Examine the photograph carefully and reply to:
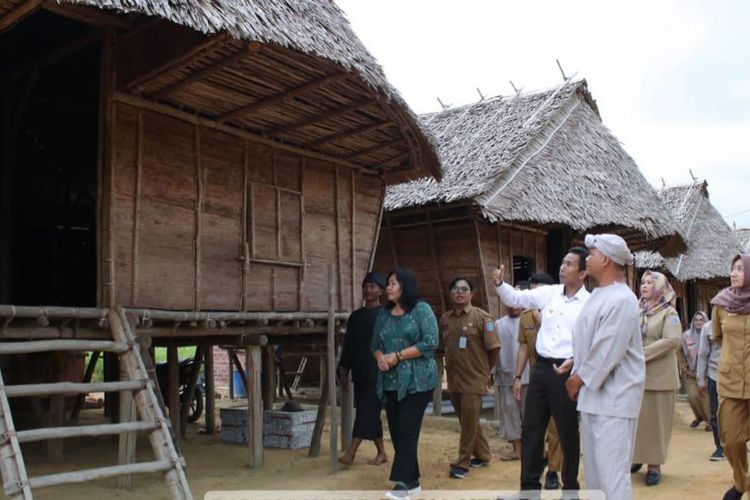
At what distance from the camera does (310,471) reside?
285 inches

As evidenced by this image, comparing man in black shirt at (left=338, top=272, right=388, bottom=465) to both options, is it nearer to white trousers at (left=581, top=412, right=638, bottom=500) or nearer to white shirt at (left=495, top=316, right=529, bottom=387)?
white shirt at (left=495, top=316, right=529, bottom=387)

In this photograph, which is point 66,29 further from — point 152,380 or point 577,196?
point 577,196

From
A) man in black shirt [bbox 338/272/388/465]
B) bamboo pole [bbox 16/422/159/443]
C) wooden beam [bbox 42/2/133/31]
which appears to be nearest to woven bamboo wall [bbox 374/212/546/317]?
man in black shirt [bbox 338/272/388/465]

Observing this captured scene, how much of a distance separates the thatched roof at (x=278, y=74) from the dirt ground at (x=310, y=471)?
→ 334 centimetres

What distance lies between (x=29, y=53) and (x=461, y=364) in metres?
5.35

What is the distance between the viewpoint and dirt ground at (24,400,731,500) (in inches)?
247

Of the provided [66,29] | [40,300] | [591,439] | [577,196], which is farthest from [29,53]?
[577,196]

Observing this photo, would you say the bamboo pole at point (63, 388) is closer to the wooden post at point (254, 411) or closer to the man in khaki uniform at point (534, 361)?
the wooden post at point (254, 411)

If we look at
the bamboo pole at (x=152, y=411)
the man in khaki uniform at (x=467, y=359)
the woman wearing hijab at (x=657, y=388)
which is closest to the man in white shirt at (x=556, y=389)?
the man in khaki uniform at (x=467, y=359)

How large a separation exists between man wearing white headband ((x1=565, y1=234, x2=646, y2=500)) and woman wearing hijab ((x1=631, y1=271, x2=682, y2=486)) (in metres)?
2.47

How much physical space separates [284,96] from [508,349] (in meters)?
3.50

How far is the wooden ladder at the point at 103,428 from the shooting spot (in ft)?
13.8

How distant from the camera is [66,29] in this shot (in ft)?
23.7

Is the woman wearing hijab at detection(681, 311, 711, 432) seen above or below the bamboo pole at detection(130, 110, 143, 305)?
below
